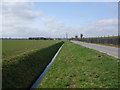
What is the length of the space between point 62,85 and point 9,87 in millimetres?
2958

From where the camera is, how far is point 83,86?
8.20 metres

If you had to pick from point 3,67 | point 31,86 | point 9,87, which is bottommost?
point 31,86

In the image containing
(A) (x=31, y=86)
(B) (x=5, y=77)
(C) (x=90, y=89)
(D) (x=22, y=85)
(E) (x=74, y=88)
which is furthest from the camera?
(A) (x=31, y=86)

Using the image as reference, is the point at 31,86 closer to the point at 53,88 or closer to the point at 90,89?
the point at 53,88

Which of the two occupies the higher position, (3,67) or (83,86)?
(3,67)

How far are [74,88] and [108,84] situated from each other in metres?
1.79

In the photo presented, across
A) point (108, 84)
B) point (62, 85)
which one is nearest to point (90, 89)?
point (108, 84)

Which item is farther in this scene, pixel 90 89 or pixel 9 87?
pixel 9 87

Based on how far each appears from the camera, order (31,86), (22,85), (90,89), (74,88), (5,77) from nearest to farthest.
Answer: (90,89), (74,88), (5,77), (22,85), (31,86)

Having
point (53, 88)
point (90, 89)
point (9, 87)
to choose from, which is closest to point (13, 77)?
point (9, 87)

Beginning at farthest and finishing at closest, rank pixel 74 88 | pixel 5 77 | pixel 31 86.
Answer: pixel 31 86, pixel 5 77, pixel 74 88

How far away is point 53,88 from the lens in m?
8.62

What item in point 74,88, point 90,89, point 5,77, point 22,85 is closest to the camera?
point 90,89

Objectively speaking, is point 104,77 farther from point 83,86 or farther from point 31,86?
point 31,86
